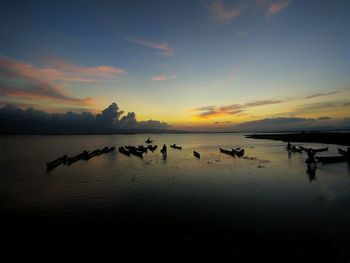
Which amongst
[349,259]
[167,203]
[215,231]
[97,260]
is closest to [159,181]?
[167,203]

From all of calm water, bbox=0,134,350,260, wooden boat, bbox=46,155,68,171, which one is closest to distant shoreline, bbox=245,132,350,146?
calm water, bbox=0,134,350,260

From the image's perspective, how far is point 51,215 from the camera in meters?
14.5

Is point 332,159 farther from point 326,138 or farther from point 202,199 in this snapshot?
point 326,138

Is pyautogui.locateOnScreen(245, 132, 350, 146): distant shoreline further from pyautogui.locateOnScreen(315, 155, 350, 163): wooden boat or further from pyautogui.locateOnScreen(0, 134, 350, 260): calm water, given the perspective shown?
pyautogui.locateOnScreen(0, 134, 350, 260): calm water

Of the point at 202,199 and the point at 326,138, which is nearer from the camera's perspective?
the point at 202,199

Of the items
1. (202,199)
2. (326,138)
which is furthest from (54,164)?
(326,138)

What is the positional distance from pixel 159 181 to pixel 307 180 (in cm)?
1423

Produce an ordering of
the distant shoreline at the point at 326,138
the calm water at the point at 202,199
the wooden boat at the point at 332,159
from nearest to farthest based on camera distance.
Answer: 1. the calm water at the point at 202,199
2. the wooden boat at the point at 332,159
3. the distant shoreline at the point at 326,138

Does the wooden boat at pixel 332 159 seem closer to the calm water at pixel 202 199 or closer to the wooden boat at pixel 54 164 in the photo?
the calm water at pixel 202 199

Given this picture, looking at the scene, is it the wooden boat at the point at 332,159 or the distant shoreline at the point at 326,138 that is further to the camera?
the distant shoreline at the point at 326,138

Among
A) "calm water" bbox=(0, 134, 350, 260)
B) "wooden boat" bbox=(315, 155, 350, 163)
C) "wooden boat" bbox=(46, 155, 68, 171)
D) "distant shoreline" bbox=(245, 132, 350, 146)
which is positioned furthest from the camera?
"distant shoreline" bbox=(245, 132, 350, 146)

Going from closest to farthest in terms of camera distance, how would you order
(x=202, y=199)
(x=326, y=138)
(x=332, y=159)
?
(x=202, y=199)
(x=332, y=159)
(x=326, y=138)

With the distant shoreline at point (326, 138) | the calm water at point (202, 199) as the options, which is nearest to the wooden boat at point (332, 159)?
the calm water at point (202, 199)

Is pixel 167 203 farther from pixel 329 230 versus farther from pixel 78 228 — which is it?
pixel 329 230
